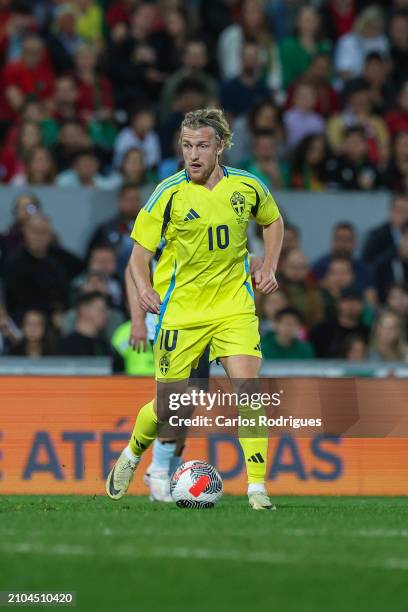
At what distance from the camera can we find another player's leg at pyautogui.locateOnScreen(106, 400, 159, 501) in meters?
9.96

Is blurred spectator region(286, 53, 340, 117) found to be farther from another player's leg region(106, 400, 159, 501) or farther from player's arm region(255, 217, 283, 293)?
another player's leg region(106, 400, 159, 501)

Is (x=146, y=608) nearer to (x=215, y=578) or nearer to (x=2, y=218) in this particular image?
(x=215, y=578)

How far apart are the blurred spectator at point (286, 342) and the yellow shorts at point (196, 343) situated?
464 centimetres

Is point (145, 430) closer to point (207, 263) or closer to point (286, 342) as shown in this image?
point (207, 263)

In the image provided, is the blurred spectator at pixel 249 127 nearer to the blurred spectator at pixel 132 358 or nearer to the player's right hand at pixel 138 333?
the blurred spectator at pixel 132 358

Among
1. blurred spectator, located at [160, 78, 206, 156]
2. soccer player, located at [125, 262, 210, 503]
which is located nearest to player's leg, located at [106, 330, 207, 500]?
soccer player, located at [125, 262, 210, 503]

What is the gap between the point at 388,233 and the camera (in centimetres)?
1650

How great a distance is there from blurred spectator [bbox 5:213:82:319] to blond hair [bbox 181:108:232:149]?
564 centimetres

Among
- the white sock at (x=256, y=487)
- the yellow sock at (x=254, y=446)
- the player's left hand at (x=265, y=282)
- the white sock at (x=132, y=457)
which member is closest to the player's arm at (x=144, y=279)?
the player's left hand at (x=265, y=282)

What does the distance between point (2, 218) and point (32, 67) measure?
207 centimetres

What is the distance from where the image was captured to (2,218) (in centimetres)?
1602

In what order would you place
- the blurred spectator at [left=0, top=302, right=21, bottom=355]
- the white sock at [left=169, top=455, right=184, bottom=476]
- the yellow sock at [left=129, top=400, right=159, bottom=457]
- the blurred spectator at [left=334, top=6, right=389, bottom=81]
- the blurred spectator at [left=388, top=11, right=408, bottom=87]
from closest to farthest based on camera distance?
the yellow sock at [left=129, top=400, right=159, bottom=457], the white sock at [left=169, top=455, right=184, bottom=476], the blurred spectator at [left=0, top=302, right=21, bottom=355], the blurred spectator at [left=334, top=6, right=389, bottom=81], the blurred spectator at [left=388, top=11, right=408, bottom=87]

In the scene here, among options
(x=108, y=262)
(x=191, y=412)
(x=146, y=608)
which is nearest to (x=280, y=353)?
(x=108, y=262)

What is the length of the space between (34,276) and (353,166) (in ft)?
13.3
